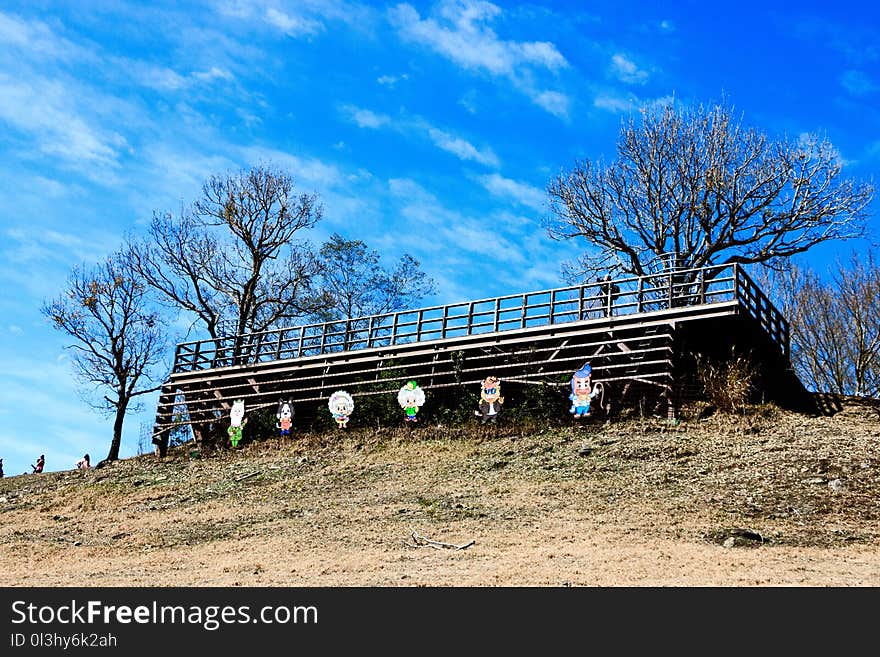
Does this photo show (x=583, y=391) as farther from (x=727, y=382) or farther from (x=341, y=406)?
(x=341, y=406)

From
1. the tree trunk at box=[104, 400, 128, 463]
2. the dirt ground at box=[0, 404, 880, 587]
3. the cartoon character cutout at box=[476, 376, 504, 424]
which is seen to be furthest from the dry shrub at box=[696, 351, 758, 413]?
the tree trunk at box=[104, 400, 128, 463]

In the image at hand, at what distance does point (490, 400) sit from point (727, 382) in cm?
666

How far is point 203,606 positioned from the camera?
11.9m

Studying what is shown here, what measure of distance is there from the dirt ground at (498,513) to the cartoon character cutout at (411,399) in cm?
71

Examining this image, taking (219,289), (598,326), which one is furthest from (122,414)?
(598,326)

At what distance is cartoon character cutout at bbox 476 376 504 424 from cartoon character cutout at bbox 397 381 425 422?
6.69ft

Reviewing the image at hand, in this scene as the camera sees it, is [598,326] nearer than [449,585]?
No

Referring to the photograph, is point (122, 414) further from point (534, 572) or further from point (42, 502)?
point (534, 572)

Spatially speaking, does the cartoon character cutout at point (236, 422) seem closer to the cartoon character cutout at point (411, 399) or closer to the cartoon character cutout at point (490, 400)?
the cartoon character cutout at point (411, 399)

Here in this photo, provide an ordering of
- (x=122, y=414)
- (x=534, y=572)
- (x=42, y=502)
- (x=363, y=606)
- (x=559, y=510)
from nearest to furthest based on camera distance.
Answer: (x=363, y=606)
(x=534, y=572)
(x=559, y=510)
(x=42, y=502)
(x=122, y=414)

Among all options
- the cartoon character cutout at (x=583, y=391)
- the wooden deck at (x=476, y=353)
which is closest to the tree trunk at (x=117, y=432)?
the wooden deck at (x=476, y=353)

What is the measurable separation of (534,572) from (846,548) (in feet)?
18.1

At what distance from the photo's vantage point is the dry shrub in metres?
23.3

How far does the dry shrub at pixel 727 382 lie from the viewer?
23297 mm
